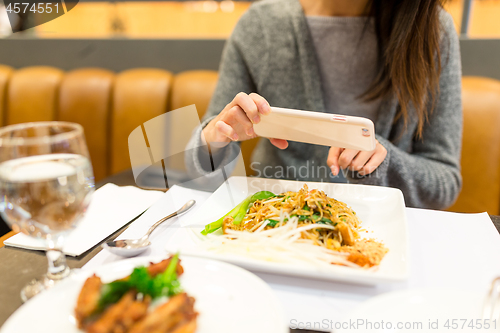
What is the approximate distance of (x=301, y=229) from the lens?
0.74 m

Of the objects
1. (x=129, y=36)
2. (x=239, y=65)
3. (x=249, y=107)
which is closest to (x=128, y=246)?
(x=249, y=107)

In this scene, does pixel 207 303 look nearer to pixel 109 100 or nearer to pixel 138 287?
pixel 138 287

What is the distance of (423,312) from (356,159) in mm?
615

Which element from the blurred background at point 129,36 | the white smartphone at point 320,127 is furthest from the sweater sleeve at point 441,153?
the blurred background at point 129,36

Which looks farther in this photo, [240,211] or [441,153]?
[441,153]

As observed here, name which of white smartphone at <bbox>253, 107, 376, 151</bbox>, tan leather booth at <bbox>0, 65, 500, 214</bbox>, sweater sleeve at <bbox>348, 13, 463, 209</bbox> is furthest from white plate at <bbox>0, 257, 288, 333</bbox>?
tan leather booth at <bbox>0, 65, 500, 214</bbox>

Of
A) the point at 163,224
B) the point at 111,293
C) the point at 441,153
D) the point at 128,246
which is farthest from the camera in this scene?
the point at 441,153

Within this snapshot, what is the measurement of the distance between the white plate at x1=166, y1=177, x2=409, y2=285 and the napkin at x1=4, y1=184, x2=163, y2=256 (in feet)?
0.55

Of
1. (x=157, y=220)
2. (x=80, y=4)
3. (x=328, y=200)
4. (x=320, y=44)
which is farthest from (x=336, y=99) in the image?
(x=80, y=4)

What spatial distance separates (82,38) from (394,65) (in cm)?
217

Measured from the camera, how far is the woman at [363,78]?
1.26m

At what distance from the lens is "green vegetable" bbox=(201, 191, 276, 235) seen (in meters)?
0.83

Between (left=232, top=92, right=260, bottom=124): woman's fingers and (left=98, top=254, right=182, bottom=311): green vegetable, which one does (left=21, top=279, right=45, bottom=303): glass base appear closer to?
(left=98, top=254, right=182, bottom=311): green vegetable

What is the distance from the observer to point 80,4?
105 inches
